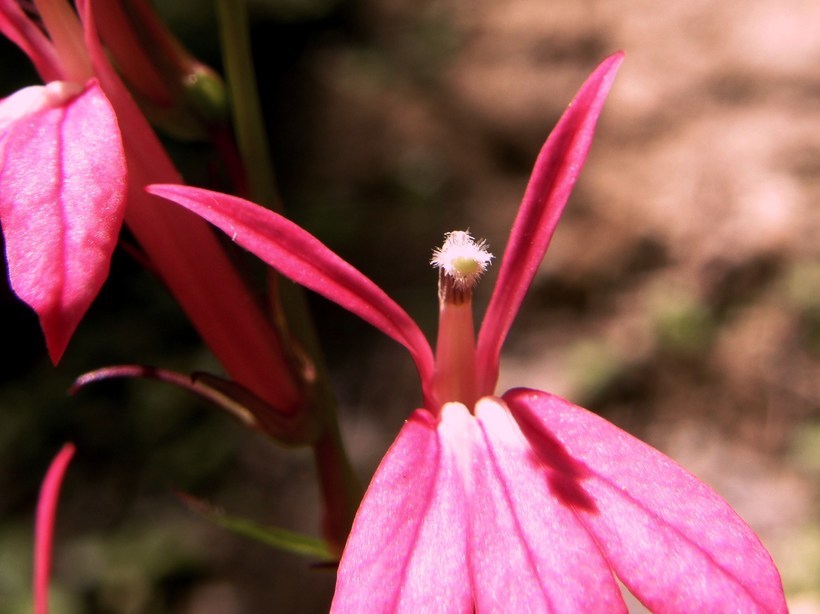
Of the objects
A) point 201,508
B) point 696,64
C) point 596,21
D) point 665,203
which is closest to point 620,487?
point 201,508

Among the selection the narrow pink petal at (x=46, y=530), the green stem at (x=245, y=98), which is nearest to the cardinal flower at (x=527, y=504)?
the green stem at (x=245, y=98)

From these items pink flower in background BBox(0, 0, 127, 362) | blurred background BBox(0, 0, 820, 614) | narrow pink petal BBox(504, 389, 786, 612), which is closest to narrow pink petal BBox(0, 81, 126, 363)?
pink flower in background BBox(0, 0, 127, 362)

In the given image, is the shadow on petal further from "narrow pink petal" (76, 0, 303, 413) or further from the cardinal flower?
"narrow pink petal" (76, 0, 303, 413)

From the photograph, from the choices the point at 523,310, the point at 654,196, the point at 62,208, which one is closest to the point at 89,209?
the point at 62,208

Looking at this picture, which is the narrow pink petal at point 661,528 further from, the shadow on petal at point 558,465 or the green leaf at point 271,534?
the green leaf at point 271,534

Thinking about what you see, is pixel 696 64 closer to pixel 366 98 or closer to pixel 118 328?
pixel 366 98

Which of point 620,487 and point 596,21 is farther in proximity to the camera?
point 596,21
